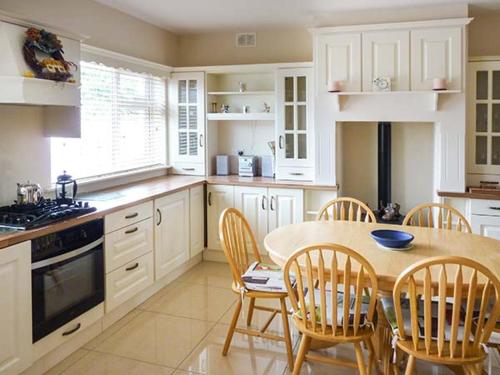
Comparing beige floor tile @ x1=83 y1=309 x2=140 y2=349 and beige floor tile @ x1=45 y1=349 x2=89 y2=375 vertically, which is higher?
beige floor tile @ x1=83 y1=309 x2=140 y2=349

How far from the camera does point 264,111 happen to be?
4.99 meters

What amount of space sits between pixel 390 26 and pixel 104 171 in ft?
9.37

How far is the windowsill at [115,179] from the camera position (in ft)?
12.4

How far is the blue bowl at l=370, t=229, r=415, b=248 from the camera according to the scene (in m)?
2.51

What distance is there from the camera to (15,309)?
238cm

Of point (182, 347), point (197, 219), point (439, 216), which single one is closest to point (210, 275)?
point (197, 219)

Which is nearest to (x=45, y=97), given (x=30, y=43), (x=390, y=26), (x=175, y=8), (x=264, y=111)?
(x=30, y=43)

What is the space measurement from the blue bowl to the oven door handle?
1753mm

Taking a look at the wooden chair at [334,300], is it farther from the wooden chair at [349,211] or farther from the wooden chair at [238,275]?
the wooden chair at [349,211]

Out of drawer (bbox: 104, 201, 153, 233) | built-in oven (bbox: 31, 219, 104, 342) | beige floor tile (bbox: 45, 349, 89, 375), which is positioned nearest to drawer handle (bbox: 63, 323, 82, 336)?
built-in oven (bbox: 31, 219, 104, 342)

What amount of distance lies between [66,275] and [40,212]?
406 mm

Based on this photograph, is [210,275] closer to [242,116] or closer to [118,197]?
[118,197]

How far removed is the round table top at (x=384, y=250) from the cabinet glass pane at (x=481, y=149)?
1.71 metres

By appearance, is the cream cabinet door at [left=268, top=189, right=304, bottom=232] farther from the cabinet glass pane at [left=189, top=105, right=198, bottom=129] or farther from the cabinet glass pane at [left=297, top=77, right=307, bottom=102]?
the cabinet glass pane at [left=189, top=105, right=198, bottom=129]
